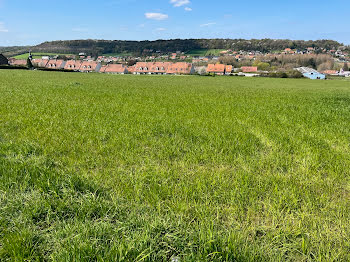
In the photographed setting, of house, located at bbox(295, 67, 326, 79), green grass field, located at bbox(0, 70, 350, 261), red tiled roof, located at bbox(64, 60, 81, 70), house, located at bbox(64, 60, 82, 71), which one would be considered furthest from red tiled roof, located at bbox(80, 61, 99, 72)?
green grass field, located at bbox(0, 70, 350, 261)

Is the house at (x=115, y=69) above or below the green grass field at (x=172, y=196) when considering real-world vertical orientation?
above

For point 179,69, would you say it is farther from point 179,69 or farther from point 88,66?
point 88,66

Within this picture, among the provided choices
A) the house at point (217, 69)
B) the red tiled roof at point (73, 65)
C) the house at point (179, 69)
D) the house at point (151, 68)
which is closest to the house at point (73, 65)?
the red tiled roof at point (73, 65)

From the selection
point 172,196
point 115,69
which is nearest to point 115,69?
point 115,69

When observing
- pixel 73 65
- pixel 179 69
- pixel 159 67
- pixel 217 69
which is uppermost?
pixel 73 65

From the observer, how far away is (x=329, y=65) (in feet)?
470

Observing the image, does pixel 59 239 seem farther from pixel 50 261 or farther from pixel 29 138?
pixel 29 138

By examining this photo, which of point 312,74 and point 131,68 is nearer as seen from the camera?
point 312,74

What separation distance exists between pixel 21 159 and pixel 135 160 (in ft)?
7.09

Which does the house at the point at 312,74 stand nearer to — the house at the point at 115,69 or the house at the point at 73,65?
the house at the point at 115,69

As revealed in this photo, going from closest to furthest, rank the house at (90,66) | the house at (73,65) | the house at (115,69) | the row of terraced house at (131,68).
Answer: the house at (115,69)
the row of terraced house at (131,68)
the house at (90,66)
the house at (73,65)

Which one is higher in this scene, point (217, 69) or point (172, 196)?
point (217, 69)

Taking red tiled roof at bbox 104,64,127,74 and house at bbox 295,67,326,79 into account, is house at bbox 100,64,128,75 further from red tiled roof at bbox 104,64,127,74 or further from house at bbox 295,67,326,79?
house at bbox 295,67,326,79

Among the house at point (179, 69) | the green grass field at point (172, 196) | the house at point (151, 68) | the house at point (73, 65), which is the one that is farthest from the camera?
the house at point (73, 65)
